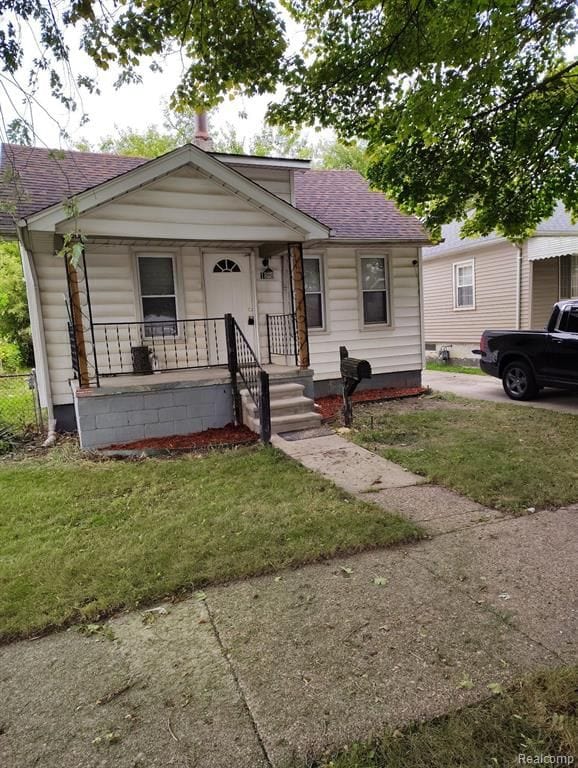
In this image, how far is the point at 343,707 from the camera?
79.8 inches

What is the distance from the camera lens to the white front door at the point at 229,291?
866cm

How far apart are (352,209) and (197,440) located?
21.3 ft

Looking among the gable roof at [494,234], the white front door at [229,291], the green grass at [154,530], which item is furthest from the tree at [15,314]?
the gable roof at [494,234]

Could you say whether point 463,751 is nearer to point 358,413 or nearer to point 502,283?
point 358,413

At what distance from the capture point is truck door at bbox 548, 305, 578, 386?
319 inches

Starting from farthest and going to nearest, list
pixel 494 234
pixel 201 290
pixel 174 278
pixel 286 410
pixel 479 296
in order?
1. pixel 479 296
2. pixel 494 234
3. pixel 201 290
4. pixel 174 278
5. pixel 286 410

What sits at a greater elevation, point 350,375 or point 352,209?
point 352,209

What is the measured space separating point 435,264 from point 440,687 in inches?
682

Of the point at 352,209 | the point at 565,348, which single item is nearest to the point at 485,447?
the point at 565,348

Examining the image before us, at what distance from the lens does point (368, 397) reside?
945 cm

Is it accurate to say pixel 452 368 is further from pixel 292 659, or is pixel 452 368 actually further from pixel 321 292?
pixel 292 659

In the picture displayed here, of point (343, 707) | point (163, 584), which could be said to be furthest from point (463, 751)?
point (163, 584)

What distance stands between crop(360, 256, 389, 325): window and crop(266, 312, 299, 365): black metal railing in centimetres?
197

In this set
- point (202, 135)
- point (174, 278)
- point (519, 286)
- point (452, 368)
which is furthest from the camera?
point (452, 368)
